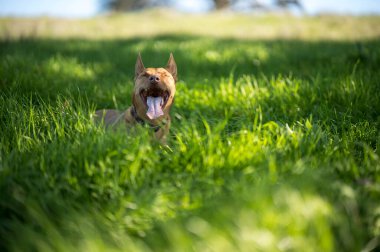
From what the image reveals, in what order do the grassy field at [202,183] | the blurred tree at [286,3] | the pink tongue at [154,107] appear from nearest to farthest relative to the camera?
the grassy field at [202,183] → the pink tongue at [154,107] → the blurred tree at [286,3]

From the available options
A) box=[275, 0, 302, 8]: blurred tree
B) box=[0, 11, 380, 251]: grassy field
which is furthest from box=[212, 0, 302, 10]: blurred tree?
box=[0, 11, 380, 251]: grassy field

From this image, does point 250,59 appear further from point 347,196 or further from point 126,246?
point 126,246

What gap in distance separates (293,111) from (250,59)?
2.98 metres

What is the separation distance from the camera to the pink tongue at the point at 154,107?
10.1ft

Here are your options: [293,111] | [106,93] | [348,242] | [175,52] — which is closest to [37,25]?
[175,52]

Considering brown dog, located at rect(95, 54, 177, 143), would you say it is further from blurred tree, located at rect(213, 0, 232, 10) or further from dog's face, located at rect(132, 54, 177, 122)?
blurred tree, located at rect(213, 0, 232, 10)

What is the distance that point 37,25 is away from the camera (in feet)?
40.8

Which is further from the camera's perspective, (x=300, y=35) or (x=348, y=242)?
(x=300, y=35)

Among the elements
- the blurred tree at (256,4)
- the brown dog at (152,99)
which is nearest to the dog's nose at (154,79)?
the brown dog at (152,99)

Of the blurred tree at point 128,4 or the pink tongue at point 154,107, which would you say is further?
the blurred tree at point 128,4

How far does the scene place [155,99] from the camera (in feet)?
10.6

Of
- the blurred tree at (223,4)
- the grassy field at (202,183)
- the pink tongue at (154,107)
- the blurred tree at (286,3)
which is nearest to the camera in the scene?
the grassy field at (202,183)

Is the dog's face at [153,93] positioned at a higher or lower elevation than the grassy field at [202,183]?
higher

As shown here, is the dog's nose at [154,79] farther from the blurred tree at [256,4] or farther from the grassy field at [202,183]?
the blurred tree at [256,4]
